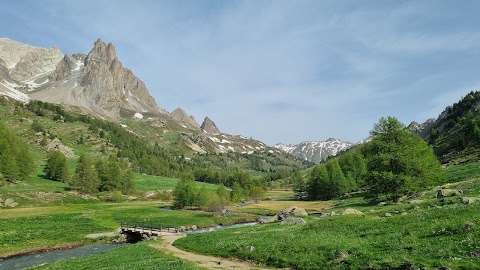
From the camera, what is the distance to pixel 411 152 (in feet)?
→ 202

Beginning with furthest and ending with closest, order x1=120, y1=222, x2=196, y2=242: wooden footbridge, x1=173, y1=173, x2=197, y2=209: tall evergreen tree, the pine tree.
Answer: the pine tree
x1=173, y1=173, x2=197, y2=209: tall evergreen tree
x1=120, y1=222, x2=196, y2=242: wooden footbridge

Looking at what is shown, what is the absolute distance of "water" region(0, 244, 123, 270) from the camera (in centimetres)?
4531

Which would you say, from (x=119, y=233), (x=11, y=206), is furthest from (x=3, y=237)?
(x=11, y=206)

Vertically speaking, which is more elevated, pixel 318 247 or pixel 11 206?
pixel 11 206

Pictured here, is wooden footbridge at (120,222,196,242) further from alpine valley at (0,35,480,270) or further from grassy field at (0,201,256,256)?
grassy field at (0,201,256,256)

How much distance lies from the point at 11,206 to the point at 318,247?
97980mm

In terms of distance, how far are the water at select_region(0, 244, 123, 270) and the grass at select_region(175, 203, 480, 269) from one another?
26438 mm

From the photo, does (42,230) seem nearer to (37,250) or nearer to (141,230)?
(37,250)

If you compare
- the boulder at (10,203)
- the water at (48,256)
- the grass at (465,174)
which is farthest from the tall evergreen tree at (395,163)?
the boulder at (10,203)

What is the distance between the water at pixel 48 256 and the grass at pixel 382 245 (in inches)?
1041

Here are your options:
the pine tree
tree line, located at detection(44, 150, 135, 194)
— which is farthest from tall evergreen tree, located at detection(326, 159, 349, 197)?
the pine tree

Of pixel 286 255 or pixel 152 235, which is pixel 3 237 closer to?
pixel 152 235

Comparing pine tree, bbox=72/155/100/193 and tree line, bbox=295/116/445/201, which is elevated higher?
pine tree, bbox=72/155/100/193

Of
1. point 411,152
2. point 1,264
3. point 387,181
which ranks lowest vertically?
point 1,264
